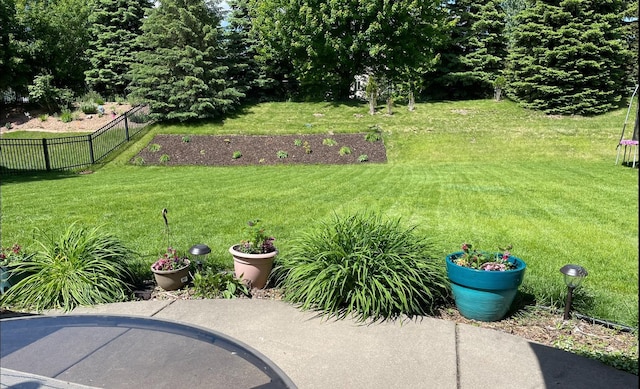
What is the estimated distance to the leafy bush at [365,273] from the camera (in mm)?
3035

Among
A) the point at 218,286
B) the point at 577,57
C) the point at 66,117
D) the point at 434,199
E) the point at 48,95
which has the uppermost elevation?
the point at 577,57

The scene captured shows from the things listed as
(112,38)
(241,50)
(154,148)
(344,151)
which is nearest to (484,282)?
(344,151)

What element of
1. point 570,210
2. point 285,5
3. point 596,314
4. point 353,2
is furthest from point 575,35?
point 596,314

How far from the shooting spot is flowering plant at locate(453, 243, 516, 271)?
2945 mm

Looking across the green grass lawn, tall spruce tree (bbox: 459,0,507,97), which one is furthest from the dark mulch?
tall spruce tree (bbox: 459,0,507,97)

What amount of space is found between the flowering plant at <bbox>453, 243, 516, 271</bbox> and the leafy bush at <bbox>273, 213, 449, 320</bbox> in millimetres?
265

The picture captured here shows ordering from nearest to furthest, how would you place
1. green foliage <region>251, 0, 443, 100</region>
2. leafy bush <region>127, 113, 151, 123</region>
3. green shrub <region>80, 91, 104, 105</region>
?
1. leafy bush <region>127, 113, 151, 123</region>
2. green shrub <region>80, 91, 104, 105</region>
3. green foliage <region>251, 0, 443, 100</region>

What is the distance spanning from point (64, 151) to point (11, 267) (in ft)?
40.0

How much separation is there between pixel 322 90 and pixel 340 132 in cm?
987

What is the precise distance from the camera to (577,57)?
18703mm

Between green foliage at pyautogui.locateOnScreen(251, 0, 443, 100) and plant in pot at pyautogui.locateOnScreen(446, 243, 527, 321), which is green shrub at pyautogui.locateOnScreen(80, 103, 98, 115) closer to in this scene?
green foliage at pyautogui.locateOnScreen(251, 0, 443, 100)

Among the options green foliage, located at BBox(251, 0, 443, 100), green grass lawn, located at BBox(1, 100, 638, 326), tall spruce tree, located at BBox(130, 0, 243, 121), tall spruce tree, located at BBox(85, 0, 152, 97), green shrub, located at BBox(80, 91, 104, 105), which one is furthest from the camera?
tall spruce tree, located at BBox(85, 0, 152, 97)

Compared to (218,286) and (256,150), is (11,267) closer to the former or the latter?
(218,286)

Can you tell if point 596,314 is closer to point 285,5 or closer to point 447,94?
point 285,5
